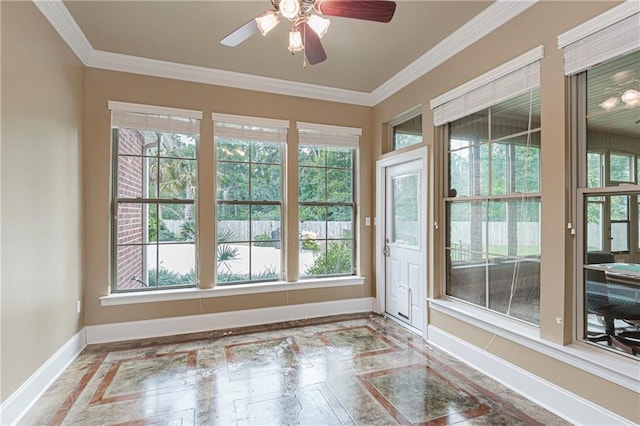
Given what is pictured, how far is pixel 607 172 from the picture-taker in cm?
203

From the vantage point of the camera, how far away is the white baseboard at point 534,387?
1943 mm

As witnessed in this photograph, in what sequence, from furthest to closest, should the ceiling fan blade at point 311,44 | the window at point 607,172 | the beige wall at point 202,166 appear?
1. the beige wall at point 202,166
2. the ceiling fan blade at point 311,44
3. the window at point 607,172

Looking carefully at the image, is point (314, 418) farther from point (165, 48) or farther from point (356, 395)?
point (165, 48)

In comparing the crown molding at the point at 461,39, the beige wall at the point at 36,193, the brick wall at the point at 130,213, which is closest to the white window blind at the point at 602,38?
the crown molding at the point at 461,39

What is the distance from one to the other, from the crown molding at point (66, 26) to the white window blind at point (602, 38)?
3751 millimetres

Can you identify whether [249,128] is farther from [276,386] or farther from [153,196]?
[276,386]

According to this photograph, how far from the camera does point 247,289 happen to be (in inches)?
151

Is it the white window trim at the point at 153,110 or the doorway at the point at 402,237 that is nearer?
the white window trim at the point at 153,110

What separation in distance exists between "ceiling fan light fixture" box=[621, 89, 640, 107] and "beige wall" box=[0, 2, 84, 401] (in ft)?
12.7

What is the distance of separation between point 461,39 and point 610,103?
137cm

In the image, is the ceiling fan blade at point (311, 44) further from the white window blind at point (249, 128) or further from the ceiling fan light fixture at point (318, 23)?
the white window blind at point (249, 128)

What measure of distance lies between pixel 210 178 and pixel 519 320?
11.0 feet

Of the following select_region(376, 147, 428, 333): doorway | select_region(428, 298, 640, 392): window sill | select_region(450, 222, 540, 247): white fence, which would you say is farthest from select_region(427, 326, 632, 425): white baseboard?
select_region(450, 222, 540, 247): white fence

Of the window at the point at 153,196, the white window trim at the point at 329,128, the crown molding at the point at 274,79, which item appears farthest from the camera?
the white window trim at the point at 329,128
